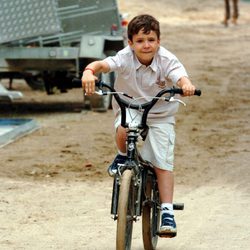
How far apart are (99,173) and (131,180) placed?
3778 millimetres

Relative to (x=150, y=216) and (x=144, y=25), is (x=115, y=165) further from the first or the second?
(x=144, y=25)

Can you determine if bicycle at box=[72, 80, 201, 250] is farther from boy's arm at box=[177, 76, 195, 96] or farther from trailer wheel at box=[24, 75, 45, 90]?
trailer wheel at box=[24, 75, 45, 90]

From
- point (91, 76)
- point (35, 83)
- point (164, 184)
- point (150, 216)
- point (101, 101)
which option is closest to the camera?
point (91, 76)

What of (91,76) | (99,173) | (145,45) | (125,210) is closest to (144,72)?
(145,45)

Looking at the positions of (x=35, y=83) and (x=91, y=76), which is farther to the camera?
(x=35, y=83)

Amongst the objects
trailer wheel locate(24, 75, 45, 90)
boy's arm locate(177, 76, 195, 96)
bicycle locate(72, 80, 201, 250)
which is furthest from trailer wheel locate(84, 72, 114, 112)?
boy's arm locate(177, 76, 195, 96)

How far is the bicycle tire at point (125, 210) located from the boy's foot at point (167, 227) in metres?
0.28

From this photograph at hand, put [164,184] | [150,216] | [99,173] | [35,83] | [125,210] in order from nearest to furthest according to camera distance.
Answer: [125,210] < [164,184] < [150,216] < [99,173] < [35,83]

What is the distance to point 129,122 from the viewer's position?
21.7 feet

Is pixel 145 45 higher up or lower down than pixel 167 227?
higher up

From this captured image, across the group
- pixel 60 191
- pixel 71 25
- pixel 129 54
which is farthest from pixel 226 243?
pixel 71 25

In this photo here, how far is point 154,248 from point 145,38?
1.44 metres

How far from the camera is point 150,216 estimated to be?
278 inches

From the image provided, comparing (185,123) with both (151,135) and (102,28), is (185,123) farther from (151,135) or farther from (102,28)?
(151,135)
